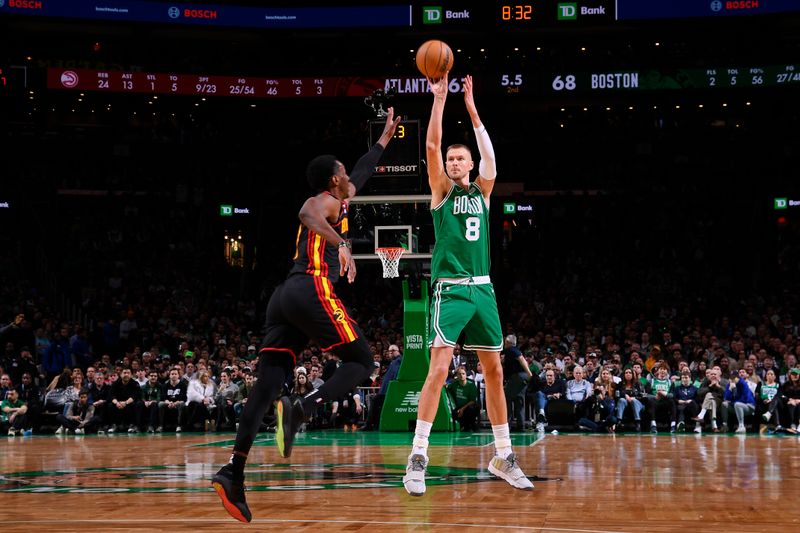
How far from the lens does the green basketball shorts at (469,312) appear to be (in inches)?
256

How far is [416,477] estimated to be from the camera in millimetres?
6230

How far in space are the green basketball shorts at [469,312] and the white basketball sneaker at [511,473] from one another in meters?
0.79

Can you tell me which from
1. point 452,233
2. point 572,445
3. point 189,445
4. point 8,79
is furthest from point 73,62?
point 452,233

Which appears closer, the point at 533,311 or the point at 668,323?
the point at 668,323

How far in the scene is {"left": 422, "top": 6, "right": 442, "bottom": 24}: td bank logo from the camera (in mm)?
28906

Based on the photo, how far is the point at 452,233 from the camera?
6684 mm

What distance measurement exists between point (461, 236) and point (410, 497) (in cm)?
174

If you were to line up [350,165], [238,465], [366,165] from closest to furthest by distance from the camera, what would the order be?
[238,465] < [366,165] < [350,165]

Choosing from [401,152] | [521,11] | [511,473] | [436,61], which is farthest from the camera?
[521,11]

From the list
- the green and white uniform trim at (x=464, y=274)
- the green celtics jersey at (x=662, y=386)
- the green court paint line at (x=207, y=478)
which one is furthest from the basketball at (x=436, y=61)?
the green celtics jersey at (x=662, y=386)

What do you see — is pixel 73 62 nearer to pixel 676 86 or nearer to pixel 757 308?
pixel 676 86

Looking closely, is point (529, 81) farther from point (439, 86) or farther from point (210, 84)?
point (439, 86)

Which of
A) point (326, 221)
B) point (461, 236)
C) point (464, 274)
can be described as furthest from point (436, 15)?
point (326, 221)

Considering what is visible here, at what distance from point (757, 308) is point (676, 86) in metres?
7.26
